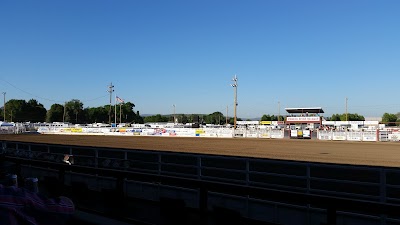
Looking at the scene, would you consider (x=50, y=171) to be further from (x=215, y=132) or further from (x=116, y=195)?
(x=215, y=132)

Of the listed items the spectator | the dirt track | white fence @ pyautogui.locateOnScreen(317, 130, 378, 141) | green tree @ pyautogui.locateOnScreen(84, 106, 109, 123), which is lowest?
the dirt track

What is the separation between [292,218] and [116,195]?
10.8 feet

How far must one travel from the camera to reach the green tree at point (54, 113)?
164750 millimetres

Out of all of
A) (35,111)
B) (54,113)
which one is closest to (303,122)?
(54,113)

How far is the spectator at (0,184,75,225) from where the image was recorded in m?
2.18

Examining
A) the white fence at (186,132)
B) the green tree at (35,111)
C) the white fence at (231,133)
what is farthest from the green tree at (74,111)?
the white fence at (186,132)

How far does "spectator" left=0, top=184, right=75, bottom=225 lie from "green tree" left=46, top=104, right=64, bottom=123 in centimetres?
17471

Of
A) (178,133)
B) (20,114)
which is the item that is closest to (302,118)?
(178,133)

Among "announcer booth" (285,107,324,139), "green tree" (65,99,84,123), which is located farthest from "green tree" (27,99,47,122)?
"announcer booth" (285,107,324,139)

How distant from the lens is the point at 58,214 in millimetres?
2312

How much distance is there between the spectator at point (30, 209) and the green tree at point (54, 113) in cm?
17471

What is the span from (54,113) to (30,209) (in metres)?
176

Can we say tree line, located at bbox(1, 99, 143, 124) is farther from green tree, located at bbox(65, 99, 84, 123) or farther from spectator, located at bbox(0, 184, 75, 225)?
spectator, located at bbox(0, 184, 75, 225)

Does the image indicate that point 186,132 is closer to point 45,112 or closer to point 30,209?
→ point 30,209
